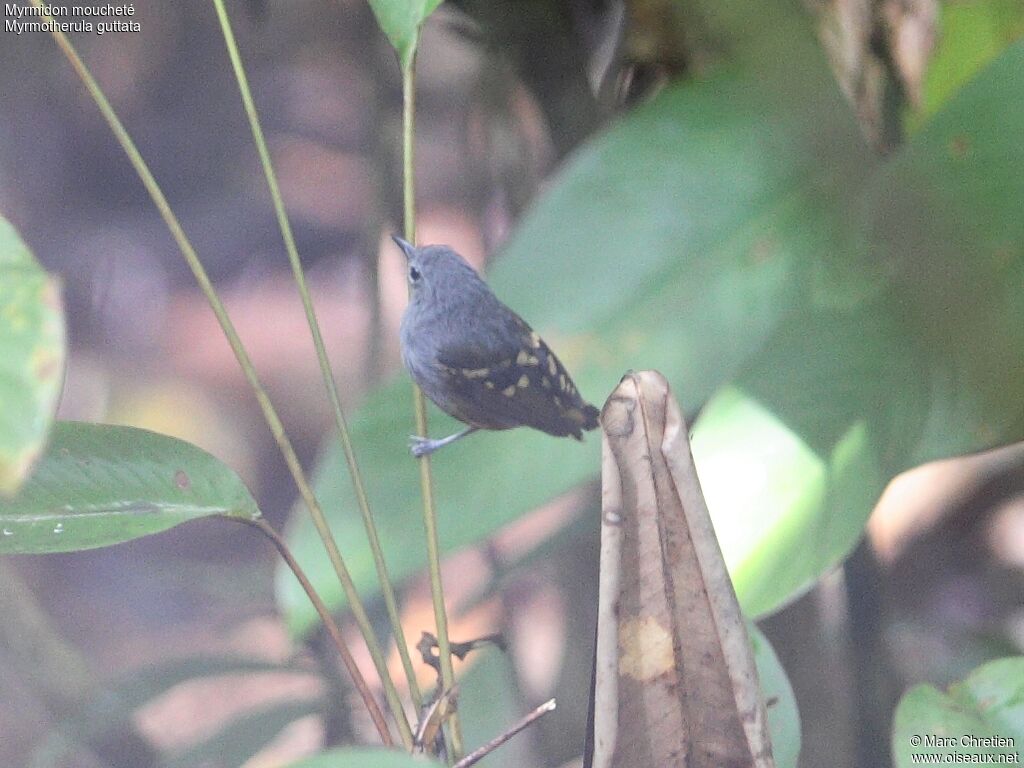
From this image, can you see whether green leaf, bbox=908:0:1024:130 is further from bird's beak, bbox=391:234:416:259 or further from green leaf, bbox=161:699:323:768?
green leaf, bbox=161:699:323:768

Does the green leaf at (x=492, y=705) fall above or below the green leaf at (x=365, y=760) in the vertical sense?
below

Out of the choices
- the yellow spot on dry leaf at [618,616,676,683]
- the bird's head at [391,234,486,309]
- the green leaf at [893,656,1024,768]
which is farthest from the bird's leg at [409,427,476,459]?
the green leaf at [893,656,1024,768]

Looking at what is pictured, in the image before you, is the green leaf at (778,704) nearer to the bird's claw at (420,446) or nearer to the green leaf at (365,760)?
the bird's claw at (420,446)

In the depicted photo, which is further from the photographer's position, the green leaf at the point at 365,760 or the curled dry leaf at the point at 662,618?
the curled dry leaf at the point at 662,618

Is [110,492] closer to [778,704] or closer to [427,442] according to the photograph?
[427,442]

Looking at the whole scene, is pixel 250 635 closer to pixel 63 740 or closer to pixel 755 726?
pixel 63 740

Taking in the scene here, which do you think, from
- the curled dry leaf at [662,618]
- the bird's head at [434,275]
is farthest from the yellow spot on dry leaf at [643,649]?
the bird's head at [434,275]

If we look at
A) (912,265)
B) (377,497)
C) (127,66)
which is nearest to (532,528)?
(377,497)

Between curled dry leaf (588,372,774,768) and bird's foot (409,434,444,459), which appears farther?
bird's foot (409,434,444,459)
